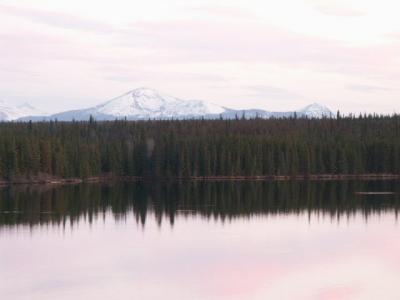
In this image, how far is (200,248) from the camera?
189 feet

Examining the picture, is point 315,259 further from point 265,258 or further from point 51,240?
point 51,240

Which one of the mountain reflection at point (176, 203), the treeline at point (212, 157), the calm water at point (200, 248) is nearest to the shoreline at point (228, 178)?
the treeline at point (212, 157)

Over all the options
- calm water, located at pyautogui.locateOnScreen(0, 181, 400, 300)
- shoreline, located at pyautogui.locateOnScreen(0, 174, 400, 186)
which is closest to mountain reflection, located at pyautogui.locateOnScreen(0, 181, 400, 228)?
calm water, located at pyautogui.locateOnScreen(0, 181, 400, 300)

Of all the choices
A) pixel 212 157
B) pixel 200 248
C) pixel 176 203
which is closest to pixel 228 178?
pixel 212 157

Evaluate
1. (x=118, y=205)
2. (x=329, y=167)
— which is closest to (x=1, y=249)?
(x=118, y=205)

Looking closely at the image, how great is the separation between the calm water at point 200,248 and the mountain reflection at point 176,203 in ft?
0.58

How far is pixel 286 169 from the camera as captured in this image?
524ft

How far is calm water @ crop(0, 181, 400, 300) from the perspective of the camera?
43.1 m

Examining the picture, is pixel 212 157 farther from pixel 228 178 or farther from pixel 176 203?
pixel 176 203

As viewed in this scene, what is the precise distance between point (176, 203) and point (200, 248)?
36373mm

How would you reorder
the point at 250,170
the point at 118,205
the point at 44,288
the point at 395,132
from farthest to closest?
the point at 395,132 < the point at 250,170 < the point at 118,205 < the point at 44,288

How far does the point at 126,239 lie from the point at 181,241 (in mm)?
3986

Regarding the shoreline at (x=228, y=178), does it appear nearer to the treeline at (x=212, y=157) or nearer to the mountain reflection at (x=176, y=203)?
the treeline at (x=212, y=157)

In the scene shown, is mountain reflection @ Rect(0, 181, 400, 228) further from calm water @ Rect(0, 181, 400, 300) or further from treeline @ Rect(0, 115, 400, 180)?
treeline @ Rect(0, 115, 400, 180)
